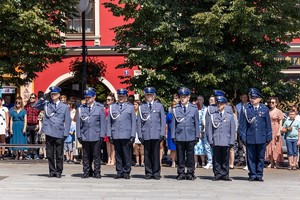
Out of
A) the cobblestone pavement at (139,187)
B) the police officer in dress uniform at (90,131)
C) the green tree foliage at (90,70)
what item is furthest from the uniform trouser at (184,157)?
the green tree foliage at (90,70)

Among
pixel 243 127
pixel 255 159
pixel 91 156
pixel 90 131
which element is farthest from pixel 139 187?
pixel 243 127

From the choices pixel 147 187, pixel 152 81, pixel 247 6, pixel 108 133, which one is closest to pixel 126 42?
pixel 152 81

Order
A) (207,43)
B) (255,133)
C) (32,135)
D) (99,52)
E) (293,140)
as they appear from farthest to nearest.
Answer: (99,52) < (32,135) < (207,43) < (293,140) < (255,133)

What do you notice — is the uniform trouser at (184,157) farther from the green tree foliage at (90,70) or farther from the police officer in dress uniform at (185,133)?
the green tree foliage at (90,70)

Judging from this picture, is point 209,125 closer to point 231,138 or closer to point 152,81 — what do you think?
point 231,138

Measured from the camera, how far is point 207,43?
69.5ft

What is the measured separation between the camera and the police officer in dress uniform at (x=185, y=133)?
16.4 m

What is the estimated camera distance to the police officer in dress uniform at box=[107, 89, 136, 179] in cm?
1653

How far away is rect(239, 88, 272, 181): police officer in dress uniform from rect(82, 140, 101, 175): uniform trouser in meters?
3.15

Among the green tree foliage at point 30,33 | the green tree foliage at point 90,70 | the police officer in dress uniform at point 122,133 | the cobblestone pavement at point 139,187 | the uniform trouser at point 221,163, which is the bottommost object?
the cobblestone pavement at point 139,187

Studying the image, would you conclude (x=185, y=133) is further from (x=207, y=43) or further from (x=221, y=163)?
(x=207, y=43)

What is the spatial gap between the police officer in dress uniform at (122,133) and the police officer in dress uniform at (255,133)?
2.43 m

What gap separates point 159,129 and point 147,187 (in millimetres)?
1974

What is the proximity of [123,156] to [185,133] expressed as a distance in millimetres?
1430
